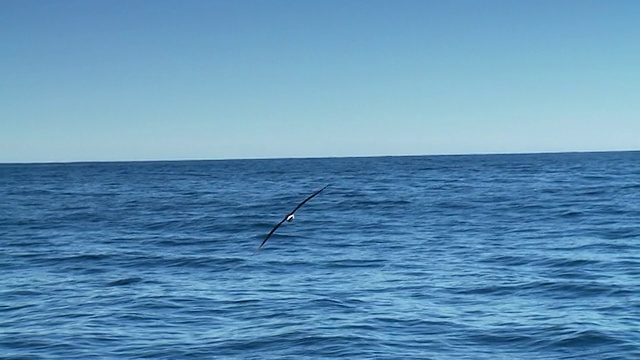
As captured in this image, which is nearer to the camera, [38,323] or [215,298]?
[38,323]

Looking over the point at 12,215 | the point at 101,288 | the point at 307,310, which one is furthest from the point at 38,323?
the point at 12,215

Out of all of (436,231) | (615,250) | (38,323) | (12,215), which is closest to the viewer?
(38,323)

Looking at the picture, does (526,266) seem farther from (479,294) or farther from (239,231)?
(239,231)

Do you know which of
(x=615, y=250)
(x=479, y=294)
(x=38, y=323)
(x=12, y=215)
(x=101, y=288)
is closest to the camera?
(x=38, y=323)

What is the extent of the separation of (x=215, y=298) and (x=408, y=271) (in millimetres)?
5658

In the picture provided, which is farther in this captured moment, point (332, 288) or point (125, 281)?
point (125, 281)

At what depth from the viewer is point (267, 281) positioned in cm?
2081

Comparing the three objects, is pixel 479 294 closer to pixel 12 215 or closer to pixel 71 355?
pixel 71 355

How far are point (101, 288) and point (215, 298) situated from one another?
11.6 ft

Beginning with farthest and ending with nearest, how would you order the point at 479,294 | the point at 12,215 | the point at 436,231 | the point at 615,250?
the point at 12,215
the point at 436,231
the point at 615,250
the point at 479,294

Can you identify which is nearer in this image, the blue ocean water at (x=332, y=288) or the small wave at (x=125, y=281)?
the blue ocean water at (x=332, y=288)

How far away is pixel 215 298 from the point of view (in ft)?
61.6

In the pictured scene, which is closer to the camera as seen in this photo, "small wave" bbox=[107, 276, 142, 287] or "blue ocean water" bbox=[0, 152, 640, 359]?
"blue ocean water" bbox=[0, 152, 640, 359]

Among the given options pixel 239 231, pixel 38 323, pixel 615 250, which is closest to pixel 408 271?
pixel 615 250
